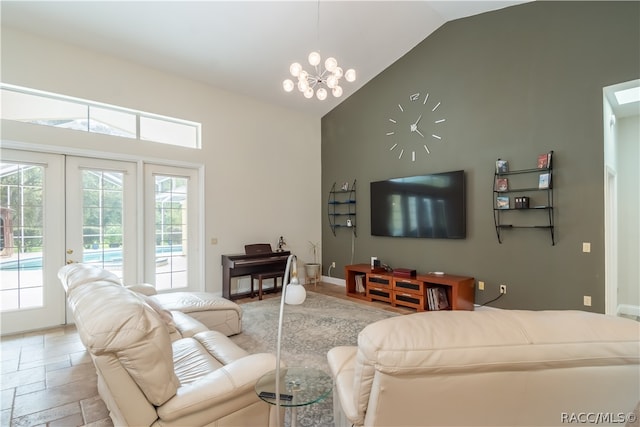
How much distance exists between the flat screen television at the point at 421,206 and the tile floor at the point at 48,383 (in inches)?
167

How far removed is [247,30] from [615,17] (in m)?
4.21

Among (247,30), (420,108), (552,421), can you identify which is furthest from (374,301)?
(247,30)

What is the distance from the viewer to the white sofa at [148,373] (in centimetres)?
121

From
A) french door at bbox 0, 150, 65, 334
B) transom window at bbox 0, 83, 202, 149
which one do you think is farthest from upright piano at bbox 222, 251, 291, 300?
french door at bbox 0, 150, 65, 334

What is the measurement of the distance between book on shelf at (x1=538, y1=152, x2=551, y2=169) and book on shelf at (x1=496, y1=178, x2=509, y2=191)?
401 mm

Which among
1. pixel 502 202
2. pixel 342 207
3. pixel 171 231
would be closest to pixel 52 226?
pixel 171 231

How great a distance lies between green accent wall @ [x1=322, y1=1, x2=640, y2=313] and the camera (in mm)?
3391

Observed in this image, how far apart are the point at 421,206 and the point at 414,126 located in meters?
1.34

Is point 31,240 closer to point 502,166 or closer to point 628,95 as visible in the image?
point 502,166

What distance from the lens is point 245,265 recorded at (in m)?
4.94

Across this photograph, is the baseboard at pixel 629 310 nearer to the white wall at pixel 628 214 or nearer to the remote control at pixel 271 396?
the white wall at pixel 628 214

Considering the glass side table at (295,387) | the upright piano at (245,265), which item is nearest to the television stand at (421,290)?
the upright piano at (245,265)

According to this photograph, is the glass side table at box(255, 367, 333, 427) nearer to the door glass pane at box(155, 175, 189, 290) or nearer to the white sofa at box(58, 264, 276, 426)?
the white sofa at box(58, 264, 276, 426)

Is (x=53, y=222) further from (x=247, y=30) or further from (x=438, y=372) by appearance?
(x=438, y=372)
